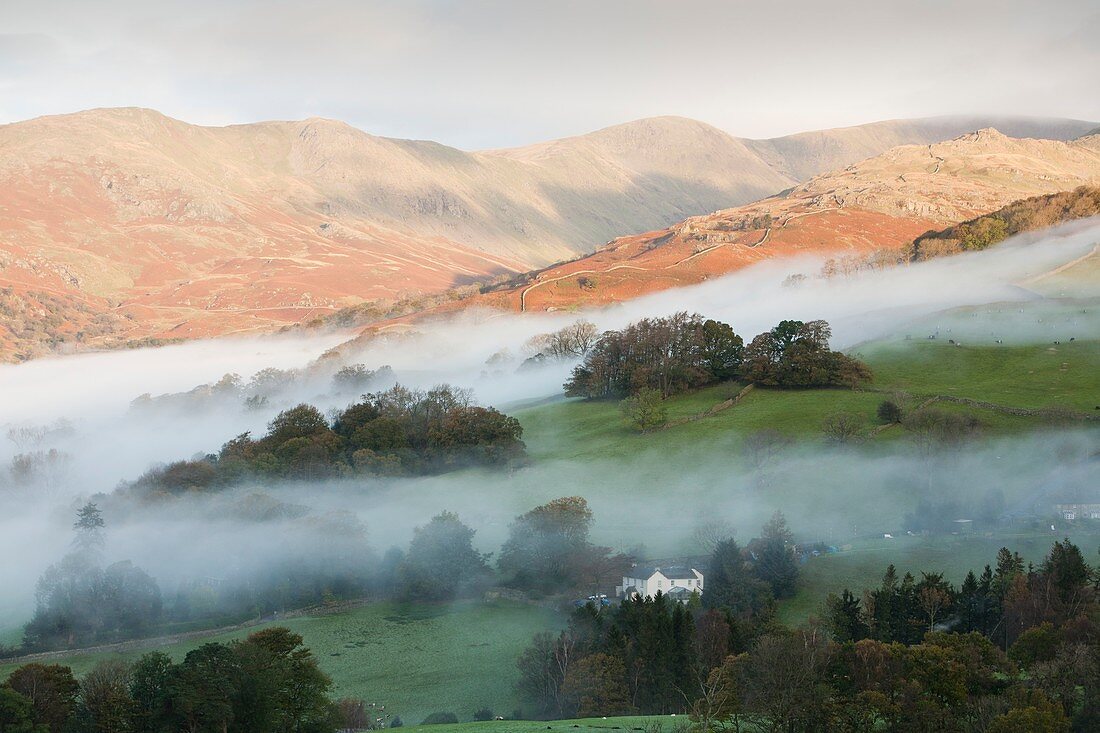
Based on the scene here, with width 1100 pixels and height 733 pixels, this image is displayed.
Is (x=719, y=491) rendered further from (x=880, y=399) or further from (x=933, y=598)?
(x=933, y=598)

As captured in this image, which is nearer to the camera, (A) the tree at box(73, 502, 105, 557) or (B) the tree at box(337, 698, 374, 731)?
(B) the tree at box(337, 698, 374, 731)

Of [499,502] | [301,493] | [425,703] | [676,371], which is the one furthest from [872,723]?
[676,371]

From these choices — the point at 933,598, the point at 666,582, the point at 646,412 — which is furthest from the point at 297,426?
the point at 933,598

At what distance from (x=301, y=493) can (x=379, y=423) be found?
1203 cm

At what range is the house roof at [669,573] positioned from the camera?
6100cm

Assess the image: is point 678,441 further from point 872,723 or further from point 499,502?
point 872,723

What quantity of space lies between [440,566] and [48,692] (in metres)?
31.5

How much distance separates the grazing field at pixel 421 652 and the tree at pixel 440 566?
50.5 inches

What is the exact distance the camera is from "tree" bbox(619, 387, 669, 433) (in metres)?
91.3

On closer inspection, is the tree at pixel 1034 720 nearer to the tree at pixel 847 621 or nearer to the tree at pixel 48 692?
the tree at pixel 847 621

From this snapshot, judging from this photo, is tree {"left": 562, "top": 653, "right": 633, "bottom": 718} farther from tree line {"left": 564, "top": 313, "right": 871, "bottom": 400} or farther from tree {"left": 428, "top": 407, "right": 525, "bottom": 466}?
tree line {"left": 564, "top": 313, "right": 871, "bottom": 400}

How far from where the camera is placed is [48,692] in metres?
40.2

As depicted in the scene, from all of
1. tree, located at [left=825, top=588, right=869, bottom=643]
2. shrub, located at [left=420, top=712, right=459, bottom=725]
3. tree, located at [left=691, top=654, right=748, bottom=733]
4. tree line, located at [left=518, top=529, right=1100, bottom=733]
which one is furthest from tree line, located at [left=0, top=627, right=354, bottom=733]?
tree, located at [left=825, top=588, right=869, bottom=643]

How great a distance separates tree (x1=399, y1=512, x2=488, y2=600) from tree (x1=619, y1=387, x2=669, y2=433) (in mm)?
26572
